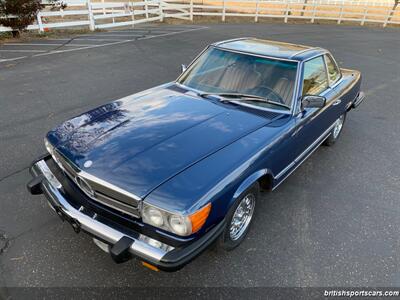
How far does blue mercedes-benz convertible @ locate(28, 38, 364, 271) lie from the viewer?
2.14 m

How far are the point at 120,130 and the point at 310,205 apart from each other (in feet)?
7.64

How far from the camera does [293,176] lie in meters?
4.04

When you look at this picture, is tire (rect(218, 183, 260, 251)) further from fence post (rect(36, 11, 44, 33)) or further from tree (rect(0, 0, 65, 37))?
fence post (rect(36, 11, 44, 33))

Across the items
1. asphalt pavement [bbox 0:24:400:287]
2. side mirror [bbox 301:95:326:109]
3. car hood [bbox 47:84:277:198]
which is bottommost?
asphalt pavement [bbox 0:24:400:287]

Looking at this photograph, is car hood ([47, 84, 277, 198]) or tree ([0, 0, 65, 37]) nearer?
car hood ([47, 84, 277, 198])

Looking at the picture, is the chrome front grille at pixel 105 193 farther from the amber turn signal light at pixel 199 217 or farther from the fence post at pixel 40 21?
the fence post at pixel 40 21

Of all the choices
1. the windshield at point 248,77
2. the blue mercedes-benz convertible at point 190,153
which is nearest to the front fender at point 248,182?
the blue mercedes-benz convertible at point 190,153

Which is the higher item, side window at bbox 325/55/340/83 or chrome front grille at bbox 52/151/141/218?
side window at bbox 325/55/340/83

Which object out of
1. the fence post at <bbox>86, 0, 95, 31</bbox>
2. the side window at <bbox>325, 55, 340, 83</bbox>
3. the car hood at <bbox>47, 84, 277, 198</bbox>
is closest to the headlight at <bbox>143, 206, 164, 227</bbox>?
the car hood at <bbox>47, 84, 277, 198</bbox>

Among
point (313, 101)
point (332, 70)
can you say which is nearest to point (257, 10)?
point (332, 70)

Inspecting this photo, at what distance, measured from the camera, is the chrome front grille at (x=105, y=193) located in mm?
2162

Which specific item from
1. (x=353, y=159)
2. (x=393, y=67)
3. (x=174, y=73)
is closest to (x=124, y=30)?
(x=174, y=73)

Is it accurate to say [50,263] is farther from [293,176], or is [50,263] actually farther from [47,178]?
[293,176]

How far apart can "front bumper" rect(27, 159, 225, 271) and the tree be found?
11.4 metres
